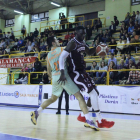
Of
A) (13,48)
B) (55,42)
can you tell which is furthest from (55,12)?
(55,42)

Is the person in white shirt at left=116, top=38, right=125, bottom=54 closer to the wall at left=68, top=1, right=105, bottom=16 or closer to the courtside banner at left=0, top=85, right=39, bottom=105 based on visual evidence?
the courtside banner at left=0, top=85, right=39, bottom=105

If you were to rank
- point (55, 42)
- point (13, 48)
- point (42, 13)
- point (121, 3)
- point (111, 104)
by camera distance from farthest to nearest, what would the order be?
point (42, 13) → point (13, 48) → point (121, 3) → point (111, 104) → point (55, 42)

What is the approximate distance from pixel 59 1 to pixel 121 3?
7.19 m

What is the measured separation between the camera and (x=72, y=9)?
87.6 ft

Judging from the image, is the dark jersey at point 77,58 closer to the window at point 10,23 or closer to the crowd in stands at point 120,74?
the crowd in stands at point 120,74

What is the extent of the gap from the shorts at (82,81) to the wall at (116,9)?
1851 cm

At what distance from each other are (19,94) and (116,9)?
1380 cm

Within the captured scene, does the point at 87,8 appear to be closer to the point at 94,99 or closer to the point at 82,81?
the point at 82,81

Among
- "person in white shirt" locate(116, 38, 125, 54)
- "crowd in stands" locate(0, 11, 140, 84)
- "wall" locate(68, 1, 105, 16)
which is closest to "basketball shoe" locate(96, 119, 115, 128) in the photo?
"crowd in stands" locate(0, 11, 140, 84)

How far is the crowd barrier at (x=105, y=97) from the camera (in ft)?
33.5

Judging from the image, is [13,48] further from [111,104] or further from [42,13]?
[111,104]

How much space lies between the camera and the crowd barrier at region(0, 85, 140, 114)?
33.5ft

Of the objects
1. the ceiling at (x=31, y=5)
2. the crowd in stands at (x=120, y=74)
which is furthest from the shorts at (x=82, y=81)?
the ceiling at (x=31, y=5)

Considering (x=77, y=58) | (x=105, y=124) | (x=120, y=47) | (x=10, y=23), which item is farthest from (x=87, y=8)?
(x=105, y=124)
